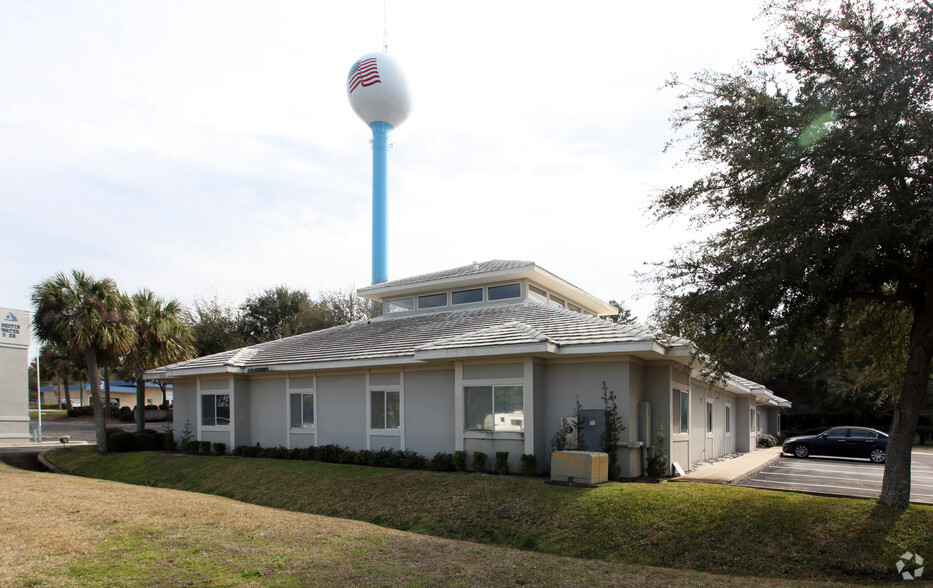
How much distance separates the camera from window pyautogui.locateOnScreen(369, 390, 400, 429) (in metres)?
18.2

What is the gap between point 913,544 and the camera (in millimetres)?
9188

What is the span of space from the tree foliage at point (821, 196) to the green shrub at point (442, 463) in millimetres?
7159

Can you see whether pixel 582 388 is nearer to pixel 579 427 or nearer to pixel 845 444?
pixel 579 427

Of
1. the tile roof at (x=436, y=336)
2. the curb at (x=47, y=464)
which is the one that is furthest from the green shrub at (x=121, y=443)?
the tile roof at (x=436, y=336)

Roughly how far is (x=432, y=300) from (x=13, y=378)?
22.0 meters

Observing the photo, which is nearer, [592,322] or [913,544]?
[913,544]

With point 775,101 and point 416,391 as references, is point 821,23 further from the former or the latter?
point 416,391

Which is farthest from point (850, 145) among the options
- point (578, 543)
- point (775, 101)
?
point (578, 543)

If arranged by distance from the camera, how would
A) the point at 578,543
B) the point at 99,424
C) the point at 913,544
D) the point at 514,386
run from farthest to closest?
the point at 99,424 → the point at 514,386 → the point at 578,543 → the point at 913,544

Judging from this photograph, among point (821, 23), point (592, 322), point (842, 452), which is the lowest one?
point (842, 452)

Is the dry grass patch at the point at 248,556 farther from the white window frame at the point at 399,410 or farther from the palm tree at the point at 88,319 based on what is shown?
the palm tree at the point at 88,319

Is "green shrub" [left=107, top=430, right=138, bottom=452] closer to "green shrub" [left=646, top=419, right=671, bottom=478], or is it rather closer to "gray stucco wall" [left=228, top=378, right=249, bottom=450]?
"gray stucco wall" [left=228, top=378, right=249, bottom=450]

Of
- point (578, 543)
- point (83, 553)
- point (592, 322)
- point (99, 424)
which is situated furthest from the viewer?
point (99, 424)

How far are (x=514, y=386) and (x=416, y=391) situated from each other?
11.6 feet
